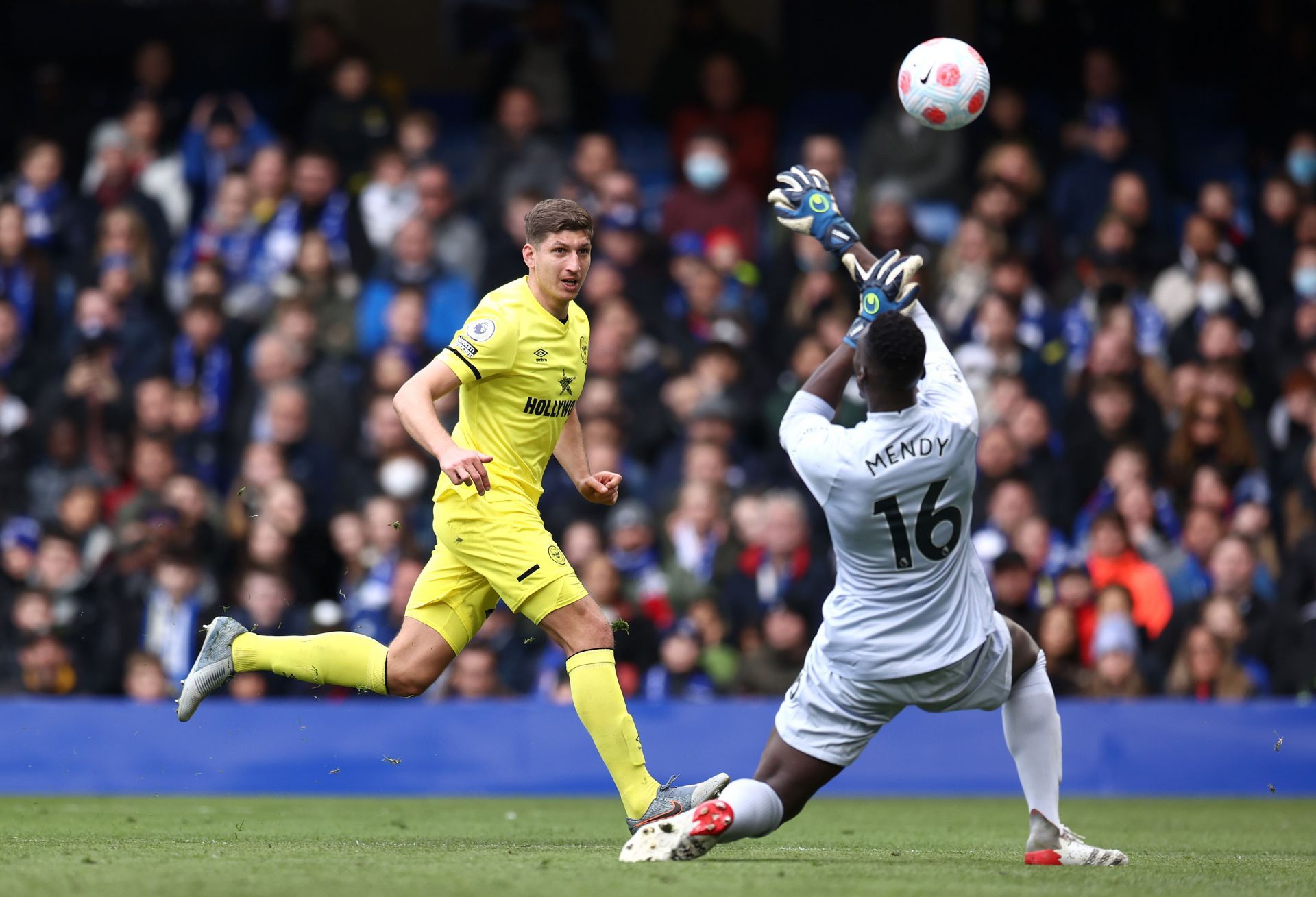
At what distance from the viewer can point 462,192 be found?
1470 cm

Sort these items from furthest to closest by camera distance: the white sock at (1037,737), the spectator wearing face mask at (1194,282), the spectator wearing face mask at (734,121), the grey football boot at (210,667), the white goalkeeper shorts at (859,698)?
the spectator wearing face mask at (734,121)
the spectator wearing face mask at (1194,282)
the grey football boot at (210,667)
the white sock at (1037,737)
the white goalkeeper shorts at (859,698)

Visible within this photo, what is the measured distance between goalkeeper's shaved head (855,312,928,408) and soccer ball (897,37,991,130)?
1798mm

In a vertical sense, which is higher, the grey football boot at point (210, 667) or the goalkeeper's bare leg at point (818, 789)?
the grey football boot at point (210, 667)

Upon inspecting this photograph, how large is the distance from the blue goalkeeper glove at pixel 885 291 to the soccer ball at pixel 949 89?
137cm

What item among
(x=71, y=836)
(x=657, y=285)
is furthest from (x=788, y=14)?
(x=71, y=836)

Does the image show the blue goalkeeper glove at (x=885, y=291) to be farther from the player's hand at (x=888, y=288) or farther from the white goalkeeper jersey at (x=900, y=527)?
the white goalkeeper jersey at (x=900, y=527)

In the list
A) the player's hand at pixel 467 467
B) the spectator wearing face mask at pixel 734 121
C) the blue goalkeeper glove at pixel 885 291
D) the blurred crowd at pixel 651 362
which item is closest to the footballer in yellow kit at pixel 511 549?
the player's hand at pixel 467 467

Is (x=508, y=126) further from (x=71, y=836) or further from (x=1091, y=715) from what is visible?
(x=71, y=836)

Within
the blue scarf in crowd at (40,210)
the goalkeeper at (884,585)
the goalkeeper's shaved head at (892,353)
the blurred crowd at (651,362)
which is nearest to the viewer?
the goalkeeper's shaved head at (892,353)

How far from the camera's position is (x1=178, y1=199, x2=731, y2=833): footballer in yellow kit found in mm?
6949

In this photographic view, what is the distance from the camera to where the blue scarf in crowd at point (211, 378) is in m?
13.1

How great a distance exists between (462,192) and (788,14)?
3998 mm

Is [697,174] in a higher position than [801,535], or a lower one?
higher

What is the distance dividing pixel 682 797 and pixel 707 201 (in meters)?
8.03
